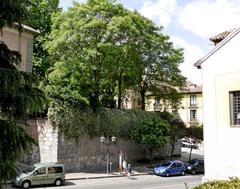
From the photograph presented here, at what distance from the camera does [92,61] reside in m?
38.2

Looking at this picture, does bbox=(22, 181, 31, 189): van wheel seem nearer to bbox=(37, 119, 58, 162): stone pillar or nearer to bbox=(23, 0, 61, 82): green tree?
bbox=(37, 119, 58, 162): stone pillar

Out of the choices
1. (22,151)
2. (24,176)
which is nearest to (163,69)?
(24,176)

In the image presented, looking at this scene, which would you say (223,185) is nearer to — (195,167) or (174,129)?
(195,167)

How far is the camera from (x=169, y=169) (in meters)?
36.6

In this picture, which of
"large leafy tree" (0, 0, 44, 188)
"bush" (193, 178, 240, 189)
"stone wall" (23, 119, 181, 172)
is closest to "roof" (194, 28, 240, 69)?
"bush" (193, 178, 240, 189)

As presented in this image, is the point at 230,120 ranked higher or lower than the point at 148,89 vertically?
lower

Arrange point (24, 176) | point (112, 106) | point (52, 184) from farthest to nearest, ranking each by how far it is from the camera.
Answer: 1. point (112, 106)
2. point (52, 184)
3. point (24, 176)

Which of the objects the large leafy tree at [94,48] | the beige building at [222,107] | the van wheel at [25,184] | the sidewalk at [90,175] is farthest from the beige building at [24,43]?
the beige building at [222,107]

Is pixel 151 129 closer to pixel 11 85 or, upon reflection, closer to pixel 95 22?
pixel 95 22

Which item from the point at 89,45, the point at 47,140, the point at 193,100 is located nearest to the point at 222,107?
the point at 47,140

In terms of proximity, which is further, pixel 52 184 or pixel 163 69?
pixel 163 69

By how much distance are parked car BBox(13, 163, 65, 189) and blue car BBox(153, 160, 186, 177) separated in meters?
10.6

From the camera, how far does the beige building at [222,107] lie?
61.5ft

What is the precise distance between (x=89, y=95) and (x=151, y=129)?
7.44m
